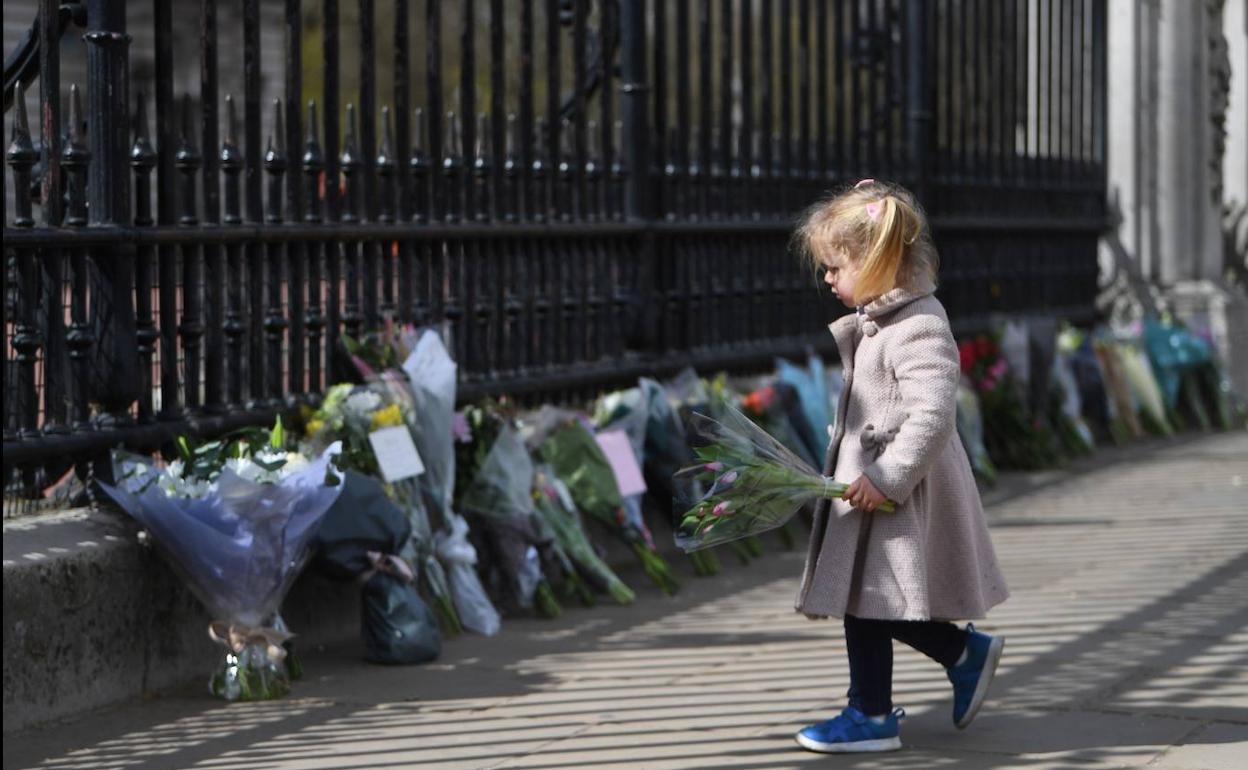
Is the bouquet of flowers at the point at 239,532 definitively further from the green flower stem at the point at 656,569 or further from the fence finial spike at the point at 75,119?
the green flower stem at the point at 656,569

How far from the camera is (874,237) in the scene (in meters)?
4.81

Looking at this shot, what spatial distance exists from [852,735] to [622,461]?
8.80 feet

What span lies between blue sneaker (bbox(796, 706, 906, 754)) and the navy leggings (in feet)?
0.09

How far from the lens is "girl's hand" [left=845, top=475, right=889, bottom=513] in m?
4.76

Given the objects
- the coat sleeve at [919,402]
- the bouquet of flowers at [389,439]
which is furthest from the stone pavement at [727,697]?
the coat sleeve at [919,402]

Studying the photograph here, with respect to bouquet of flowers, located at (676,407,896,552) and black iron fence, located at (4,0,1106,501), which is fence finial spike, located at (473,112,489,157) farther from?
bouquet of flowers, located at (676,407,896,552)

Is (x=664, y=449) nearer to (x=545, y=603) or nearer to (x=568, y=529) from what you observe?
(x=568, y=529)

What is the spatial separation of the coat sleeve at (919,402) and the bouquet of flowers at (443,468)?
219 centimetres

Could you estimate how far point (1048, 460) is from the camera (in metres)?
11.1

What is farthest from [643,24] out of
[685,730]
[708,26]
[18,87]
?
[685,730]

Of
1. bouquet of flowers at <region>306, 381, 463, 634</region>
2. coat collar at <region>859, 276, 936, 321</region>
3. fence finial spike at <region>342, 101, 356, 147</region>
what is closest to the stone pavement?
bouquet of flowers at <region>306, 381, 463, 634</region>

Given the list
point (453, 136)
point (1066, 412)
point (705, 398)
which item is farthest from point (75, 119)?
point (1066, 412)

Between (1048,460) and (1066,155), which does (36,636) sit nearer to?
(1048,460)

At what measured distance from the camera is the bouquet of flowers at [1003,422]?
11.0m
